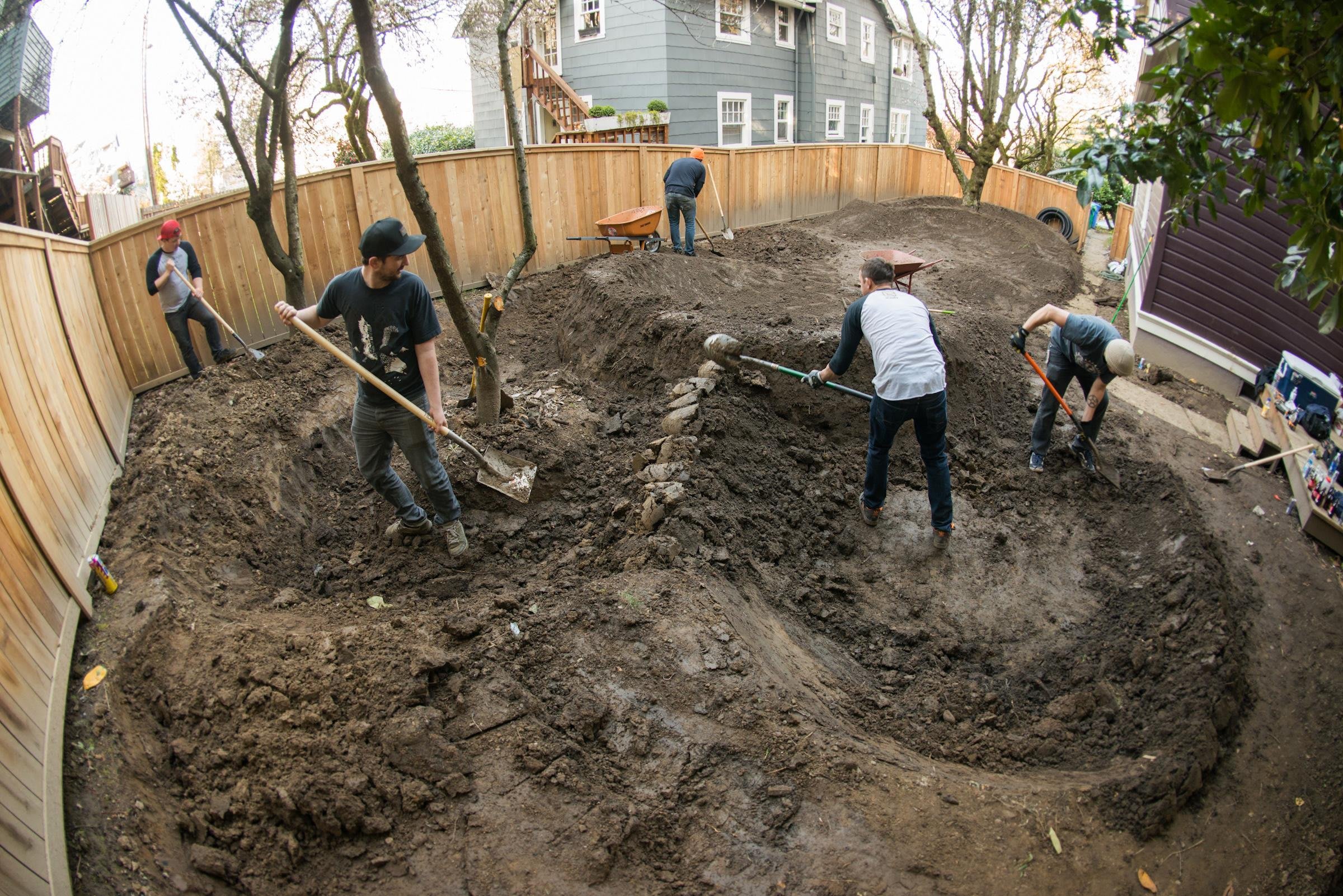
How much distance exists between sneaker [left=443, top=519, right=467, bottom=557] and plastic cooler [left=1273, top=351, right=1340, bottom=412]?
6.07 meters

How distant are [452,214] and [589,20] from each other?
34.3ft

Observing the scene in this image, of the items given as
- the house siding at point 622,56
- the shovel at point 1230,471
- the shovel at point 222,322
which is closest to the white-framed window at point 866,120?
the house siding at point 622,56

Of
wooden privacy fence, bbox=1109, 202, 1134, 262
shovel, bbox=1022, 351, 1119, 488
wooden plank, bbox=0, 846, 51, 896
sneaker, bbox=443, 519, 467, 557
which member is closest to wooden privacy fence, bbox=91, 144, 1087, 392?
wooden privacy fence, bbox=1109, 202, 1134, 262

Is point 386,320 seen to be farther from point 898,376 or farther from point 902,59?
point 902,59

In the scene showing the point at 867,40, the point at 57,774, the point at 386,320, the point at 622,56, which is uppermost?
the point at 867,40

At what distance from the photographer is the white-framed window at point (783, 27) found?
19.0m

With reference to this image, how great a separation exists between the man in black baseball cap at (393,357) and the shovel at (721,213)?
9.63 m

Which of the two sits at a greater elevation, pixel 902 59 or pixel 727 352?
pixel 902 59

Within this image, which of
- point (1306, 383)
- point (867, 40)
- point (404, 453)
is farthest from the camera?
point (867, 40)

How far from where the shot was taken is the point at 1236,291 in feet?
24.7

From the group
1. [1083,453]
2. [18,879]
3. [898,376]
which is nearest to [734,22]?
[1083,453]

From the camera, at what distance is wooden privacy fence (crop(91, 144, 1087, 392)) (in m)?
7.01

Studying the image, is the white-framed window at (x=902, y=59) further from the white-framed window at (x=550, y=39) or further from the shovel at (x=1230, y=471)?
the shovel at (x=1230, y=471)

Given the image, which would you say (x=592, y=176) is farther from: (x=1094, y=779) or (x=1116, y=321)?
(x=1094, y=779)
